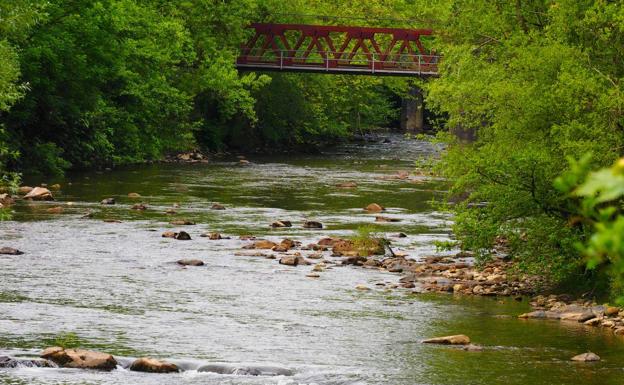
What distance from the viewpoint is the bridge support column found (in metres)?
102

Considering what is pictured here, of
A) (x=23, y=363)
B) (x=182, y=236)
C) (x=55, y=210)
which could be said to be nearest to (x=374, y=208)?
(x=182, y=236)

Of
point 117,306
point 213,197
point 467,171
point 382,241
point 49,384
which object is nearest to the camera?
point 49,384

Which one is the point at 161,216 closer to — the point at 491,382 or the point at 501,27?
the point at 501,27

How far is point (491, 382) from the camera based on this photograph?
1538cm

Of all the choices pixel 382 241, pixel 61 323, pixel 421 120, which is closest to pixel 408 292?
pixel 382 241

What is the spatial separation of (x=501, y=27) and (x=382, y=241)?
6207mm

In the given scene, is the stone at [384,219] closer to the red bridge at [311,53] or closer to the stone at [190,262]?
the stone at [190,262]

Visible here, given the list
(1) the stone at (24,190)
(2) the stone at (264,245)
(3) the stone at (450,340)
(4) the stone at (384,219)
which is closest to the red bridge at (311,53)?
(1) the stone at (24,190)

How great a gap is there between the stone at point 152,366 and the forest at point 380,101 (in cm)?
610

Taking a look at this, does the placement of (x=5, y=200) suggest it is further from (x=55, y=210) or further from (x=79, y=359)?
(x=79, y=359)

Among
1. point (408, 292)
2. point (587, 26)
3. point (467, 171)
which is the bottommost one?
point (408, 292)

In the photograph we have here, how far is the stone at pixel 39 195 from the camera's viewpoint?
36312mm

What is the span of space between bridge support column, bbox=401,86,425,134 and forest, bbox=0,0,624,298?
2766mm

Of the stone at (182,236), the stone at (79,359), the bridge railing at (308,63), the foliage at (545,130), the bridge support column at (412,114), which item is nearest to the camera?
the stone at (79,359)
